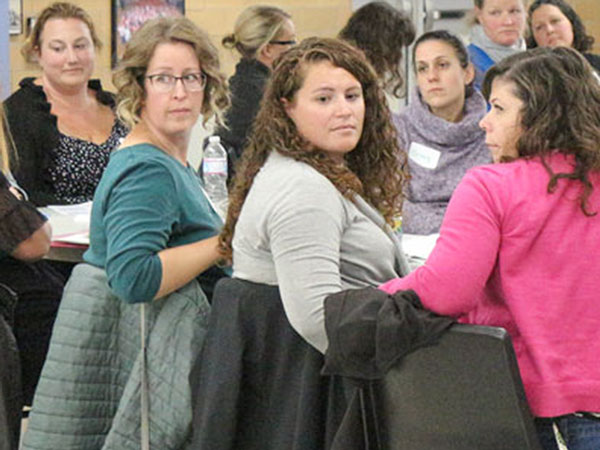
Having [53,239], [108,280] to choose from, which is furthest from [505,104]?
[53,239]

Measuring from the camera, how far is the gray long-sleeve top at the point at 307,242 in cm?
170

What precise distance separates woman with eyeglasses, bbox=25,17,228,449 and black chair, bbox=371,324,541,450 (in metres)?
0.67

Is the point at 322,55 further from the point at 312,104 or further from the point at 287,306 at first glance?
the point at 287,306

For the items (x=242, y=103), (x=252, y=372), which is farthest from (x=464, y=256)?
(x=242, y=103)

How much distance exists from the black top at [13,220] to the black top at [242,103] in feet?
4.83

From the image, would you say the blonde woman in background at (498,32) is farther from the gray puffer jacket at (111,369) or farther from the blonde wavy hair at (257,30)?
the gray puffer jacket at (111,369)

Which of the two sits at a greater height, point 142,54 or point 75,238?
point 142,54

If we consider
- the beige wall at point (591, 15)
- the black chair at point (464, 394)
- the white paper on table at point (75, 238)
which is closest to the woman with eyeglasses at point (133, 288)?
the white paper on table at point (75, 238)

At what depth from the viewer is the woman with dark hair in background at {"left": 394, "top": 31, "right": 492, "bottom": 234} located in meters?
3.08

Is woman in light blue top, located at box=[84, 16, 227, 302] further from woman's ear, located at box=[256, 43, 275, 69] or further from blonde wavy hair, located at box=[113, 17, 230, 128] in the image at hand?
woman's ear, located at box=[256, 43, 275, 69]

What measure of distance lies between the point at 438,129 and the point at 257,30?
1.35m

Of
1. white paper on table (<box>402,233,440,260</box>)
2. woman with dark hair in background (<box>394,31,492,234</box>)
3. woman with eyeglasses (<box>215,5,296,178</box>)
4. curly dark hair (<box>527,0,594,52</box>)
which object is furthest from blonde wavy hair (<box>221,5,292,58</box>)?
white paper on table (<box>402,233,440,260</box>)

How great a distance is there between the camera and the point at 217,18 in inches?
221

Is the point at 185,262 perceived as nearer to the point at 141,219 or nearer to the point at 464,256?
the point at 141,219
